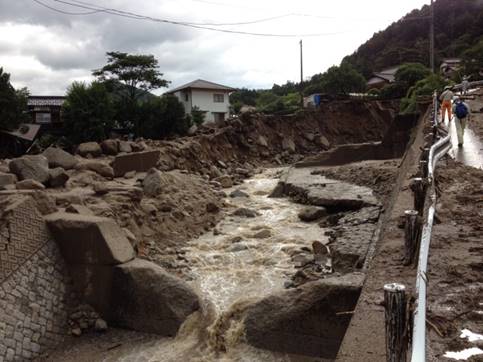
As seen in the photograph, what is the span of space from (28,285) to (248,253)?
16.5ft

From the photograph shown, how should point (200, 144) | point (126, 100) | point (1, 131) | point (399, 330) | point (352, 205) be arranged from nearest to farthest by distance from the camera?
point (399, 330) → point (352, 205) → point (200, 144) → point (1, 131) → point (126, 100)

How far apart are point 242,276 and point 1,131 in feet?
75.3

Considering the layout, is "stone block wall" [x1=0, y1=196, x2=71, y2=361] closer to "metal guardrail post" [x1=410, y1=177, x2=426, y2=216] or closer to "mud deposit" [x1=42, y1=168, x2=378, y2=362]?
"mud deposit" [x1=42, y1=168, x2=378, y2=362]

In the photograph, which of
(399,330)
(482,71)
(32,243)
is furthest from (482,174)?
(482,71)

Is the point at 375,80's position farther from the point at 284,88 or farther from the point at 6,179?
the point at 6,179

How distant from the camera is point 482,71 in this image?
3175cm

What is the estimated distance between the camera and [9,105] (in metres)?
24.8

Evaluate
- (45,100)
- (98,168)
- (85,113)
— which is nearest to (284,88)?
(45,100)

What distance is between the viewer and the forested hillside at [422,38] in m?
53.5

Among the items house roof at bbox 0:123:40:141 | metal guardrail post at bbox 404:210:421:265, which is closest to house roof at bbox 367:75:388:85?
house roof at bbox 0:123:40:141

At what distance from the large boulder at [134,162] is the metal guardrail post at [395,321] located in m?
13.2

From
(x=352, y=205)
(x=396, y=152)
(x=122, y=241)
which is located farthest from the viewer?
(x=396, y=152)

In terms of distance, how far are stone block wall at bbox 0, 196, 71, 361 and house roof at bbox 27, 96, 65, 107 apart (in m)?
32.7

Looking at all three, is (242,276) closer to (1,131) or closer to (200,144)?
(200,144)
